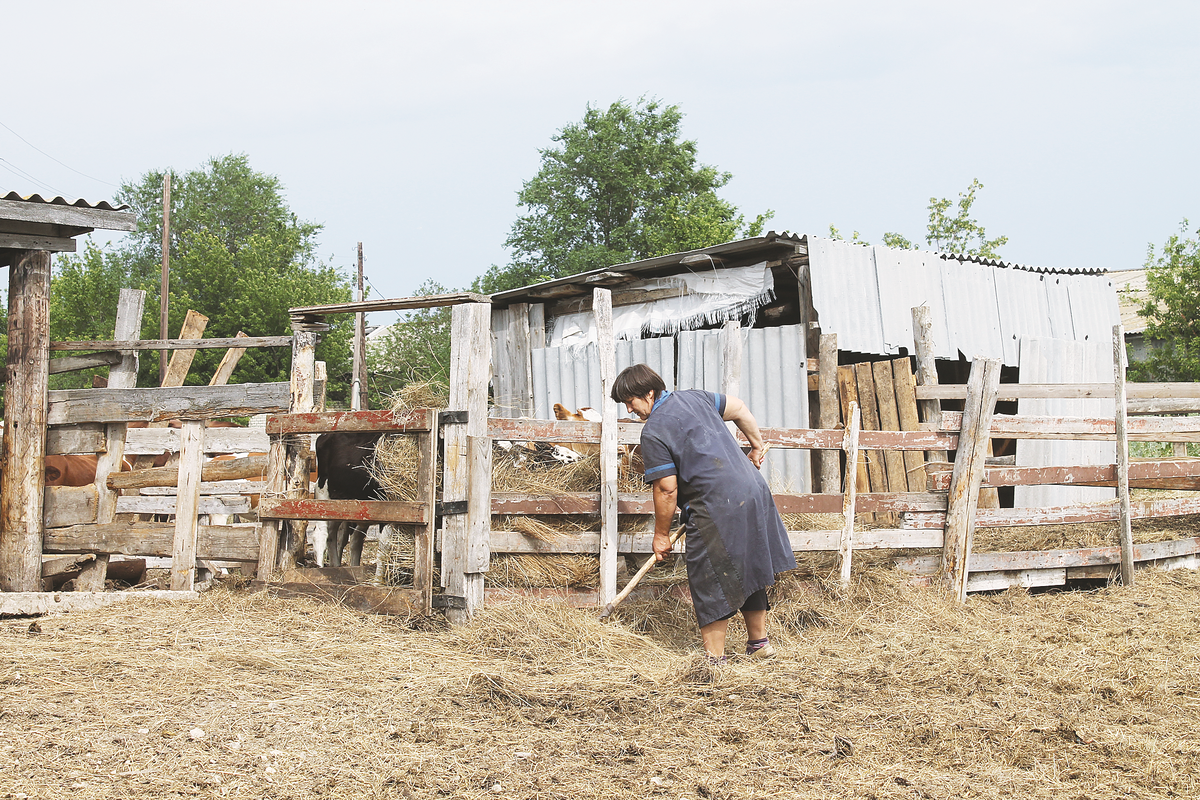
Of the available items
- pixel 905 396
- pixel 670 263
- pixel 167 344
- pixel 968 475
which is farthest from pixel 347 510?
pixel 670 263

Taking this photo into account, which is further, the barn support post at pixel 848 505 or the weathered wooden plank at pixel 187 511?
the weathered wooden plank at pixel 187 511

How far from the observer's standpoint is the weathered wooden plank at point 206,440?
8.13 metres

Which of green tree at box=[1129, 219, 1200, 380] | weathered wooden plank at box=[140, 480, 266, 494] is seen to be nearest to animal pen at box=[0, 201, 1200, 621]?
weathered wooden plank at box=[140, 480, 266, 494]

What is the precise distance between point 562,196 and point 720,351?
3142 cm

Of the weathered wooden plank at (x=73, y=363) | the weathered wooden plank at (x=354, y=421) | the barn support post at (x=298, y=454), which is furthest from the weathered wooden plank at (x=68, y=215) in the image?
the weathered wooden plank at (x=354, y=421)

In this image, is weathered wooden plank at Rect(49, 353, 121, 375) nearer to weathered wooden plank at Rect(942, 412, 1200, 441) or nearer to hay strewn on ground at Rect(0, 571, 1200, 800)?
hay strewn on ground at Rect(0, 571, 1200, 800)

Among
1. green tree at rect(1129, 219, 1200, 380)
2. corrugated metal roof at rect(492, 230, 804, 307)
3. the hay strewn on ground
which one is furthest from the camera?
green tree at rect(1129, 219, 1200, 380)

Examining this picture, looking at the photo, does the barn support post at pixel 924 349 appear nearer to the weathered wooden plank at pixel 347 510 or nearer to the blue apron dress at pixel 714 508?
the blue apron dress at pixel 714 508

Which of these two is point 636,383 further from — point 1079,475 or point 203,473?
point 203,473

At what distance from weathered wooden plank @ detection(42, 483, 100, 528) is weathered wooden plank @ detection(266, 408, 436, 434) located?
5.31 ft

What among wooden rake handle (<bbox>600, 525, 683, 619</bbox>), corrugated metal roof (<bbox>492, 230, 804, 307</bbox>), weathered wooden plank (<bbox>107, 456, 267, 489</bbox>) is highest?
corrugated metal roof (<bbox>492, 230, 804, 307</bbox>)

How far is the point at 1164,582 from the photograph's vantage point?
746 centimetres

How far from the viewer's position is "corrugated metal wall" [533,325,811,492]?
9.66 m

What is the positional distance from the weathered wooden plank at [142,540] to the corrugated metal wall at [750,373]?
3.28m
